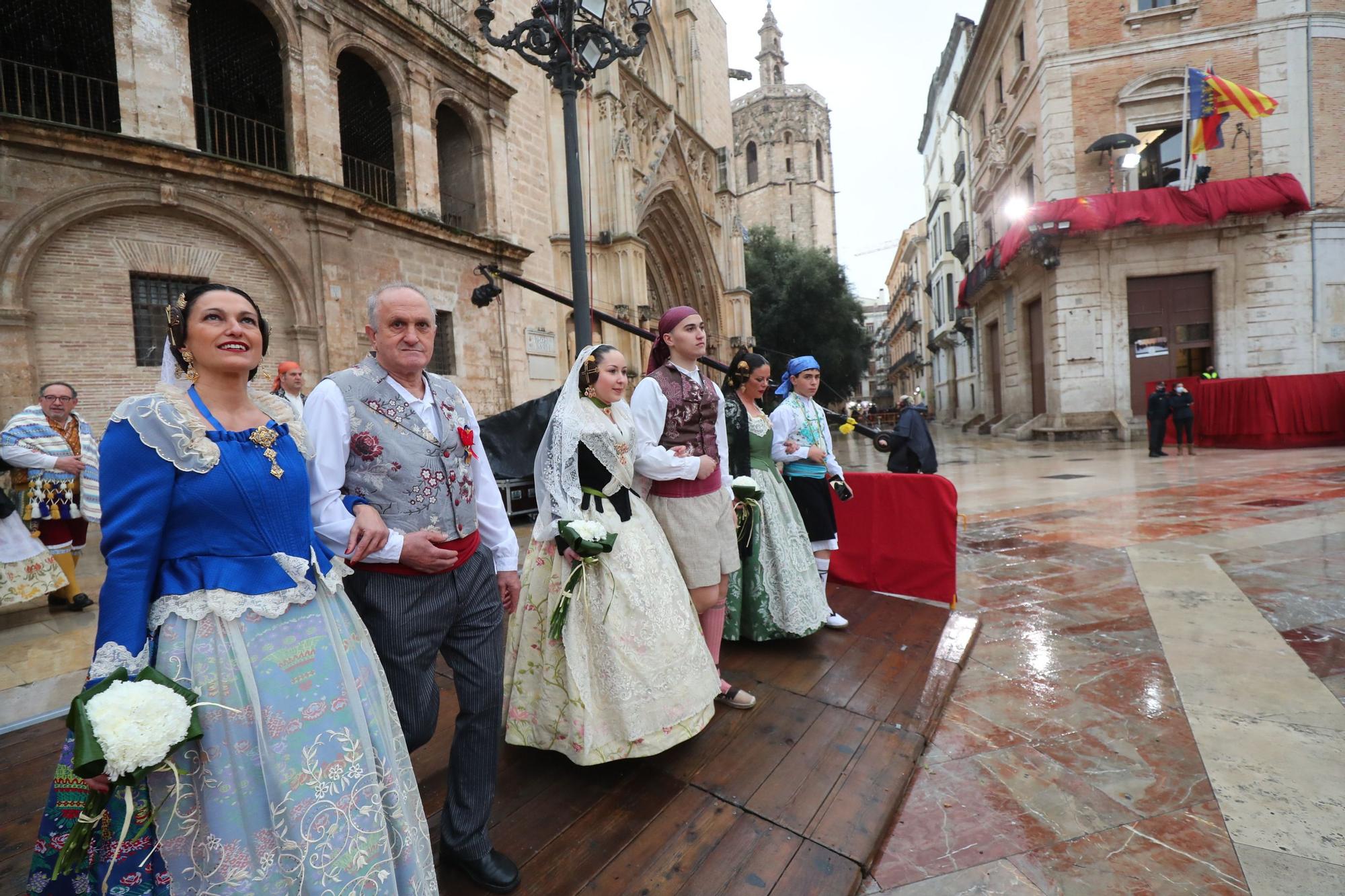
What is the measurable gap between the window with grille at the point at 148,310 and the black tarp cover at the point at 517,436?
13.9ft

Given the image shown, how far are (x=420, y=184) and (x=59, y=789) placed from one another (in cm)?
1245

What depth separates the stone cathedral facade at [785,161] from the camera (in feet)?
140

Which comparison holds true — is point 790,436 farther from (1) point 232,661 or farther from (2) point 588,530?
(1) point 232,661

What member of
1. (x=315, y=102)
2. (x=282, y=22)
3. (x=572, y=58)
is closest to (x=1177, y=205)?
(x=572, y=58)

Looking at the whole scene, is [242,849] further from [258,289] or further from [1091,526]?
[258,289]

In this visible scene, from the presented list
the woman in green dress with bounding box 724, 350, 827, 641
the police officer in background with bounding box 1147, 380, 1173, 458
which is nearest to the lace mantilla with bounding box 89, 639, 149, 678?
the woman in green dress with bounding box 724, 350, 827, 641

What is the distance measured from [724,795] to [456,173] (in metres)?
14.2

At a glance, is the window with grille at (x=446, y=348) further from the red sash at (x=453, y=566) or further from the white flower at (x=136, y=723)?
the white flower at (x=136, y=723)

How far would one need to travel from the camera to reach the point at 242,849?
1.33 metres

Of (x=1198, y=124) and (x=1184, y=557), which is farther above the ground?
(x=1198, y=124)

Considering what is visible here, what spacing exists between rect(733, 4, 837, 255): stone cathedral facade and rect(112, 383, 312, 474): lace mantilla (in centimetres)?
4379

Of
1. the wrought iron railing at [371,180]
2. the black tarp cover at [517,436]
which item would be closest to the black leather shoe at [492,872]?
the black tarp cover at [517,436]

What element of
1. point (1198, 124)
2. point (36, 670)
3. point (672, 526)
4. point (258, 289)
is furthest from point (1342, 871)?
point (1198, 124)

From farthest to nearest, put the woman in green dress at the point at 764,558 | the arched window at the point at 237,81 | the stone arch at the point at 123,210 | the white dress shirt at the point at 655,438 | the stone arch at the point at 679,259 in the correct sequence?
the stone arch at the point at 679,259, the arched window at the point at 237,81, the stone arch at the point at 123,210, the woman in green dress at the point at 764,558, the white dress shirt at the point at 655,438
